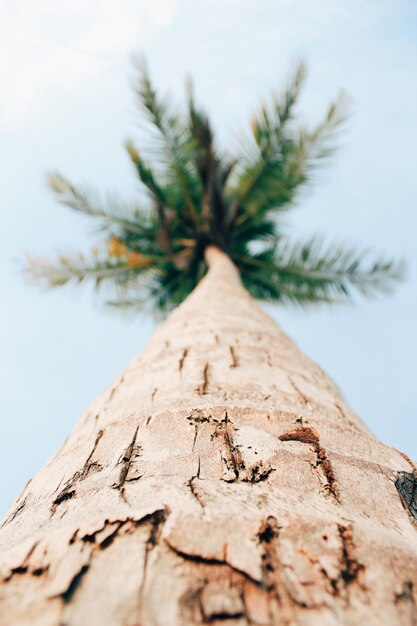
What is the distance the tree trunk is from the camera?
2.40ft

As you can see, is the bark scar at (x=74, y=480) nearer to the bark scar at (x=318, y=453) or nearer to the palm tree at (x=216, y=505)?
the palm tree at (x=216, y=505)

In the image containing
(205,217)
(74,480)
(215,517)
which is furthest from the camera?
(205,217)

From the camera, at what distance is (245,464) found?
1153 mm

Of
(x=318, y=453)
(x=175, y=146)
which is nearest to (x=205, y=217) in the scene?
(x=175, y=146)

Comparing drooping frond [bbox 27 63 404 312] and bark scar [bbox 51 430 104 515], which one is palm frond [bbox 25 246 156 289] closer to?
drooping frond [bbox 27 63 404 312]

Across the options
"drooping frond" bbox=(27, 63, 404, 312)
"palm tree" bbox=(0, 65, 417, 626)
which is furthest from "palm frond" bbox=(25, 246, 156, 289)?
"palm tree" bbox=(0, 65, 417, 626)

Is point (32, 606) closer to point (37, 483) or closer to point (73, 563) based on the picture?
point (73, 563)

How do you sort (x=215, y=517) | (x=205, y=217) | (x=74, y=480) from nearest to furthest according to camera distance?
(x=215, y=517)
(x=74, y=480)
(x=205, y=217)

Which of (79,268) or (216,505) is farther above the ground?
(79,268)

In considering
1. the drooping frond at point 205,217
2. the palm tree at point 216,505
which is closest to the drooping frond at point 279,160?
the drooping frond at point 205,217

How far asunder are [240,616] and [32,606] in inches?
11.8

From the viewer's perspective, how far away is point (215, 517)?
906mm

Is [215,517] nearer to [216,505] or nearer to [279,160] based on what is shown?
[216,505]

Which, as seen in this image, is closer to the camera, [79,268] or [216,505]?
[216,505]
